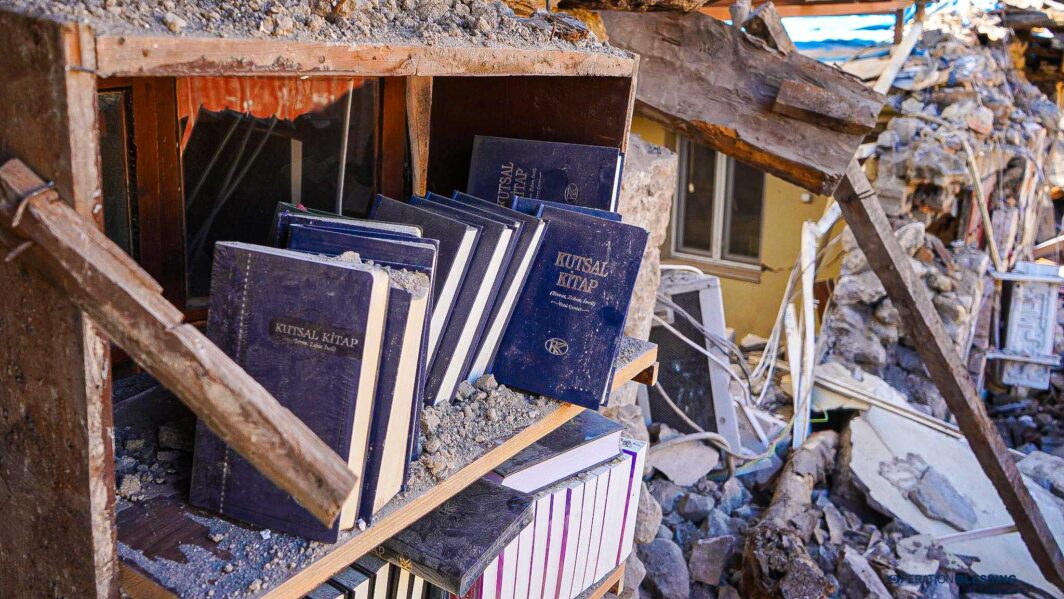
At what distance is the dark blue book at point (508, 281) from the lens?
1263 mm

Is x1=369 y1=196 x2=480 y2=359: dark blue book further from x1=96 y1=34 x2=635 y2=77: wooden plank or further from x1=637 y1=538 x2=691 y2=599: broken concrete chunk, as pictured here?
x1=637 y1=538 x2=691 y2=599: broken concrete chunk

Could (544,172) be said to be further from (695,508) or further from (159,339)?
(695,508)

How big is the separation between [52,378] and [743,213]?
5.68 metres

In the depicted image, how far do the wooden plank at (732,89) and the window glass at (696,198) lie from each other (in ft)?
12.4

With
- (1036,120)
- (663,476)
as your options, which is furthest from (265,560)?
(1036,120)

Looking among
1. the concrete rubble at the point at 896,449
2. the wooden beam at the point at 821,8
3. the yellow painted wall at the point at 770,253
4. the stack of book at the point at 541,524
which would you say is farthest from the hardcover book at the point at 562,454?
the yellow painted wall at the point at 770,253

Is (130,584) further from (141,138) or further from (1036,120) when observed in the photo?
(1036,120)

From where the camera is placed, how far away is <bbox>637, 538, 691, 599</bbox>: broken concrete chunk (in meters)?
2.71

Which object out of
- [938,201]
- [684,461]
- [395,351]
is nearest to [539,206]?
[395,351]

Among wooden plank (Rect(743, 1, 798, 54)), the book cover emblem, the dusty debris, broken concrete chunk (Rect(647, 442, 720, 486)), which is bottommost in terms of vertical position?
broken concrete chunk (Rect(647, 442, 720, 486))

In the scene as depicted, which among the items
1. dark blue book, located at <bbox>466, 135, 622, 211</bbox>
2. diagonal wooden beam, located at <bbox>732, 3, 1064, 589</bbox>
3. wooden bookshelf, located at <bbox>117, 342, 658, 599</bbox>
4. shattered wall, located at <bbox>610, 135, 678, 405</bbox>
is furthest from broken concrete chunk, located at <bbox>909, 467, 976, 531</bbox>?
wooden bookshelf, located at <bbox>117, 342, 658, 599</bbox>

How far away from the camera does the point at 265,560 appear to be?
90 cm

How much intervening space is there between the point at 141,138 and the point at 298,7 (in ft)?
1.48

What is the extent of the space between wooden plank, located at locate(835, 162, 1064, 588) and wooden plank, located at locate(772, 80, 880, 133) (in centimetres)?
30
